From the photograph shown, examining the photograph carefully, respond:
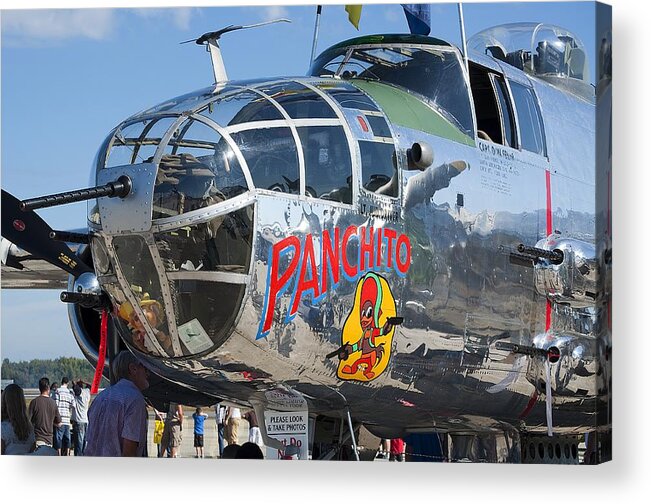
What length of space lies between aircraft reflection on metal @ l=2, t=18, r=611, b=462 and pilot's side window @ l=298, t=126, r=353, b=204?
12 millimetres

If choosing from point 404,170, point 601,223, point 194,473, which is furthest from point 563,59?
point 194,473

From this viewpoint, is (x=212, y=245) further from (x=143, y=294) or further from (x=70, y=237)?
(x=70, y=237)

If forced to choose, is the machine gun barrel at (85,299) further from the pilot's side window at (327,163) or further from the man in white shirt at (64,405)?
A: the man in white shirt at (64,405)

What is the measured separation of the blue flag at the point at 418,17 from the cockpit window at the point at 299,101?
6.72 ft

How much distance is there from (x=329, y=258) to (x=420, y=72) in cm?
183

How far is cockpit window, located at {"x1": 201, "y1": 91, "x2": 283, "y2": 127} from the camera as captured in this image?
6.70 meters

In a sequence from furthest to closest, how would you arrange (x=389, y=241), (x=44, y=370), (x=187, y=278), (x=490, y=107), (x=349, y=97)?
(x=44, y=370) → (x=490, y=107) → (x=349, y=97) → (x=389, y=241) → (x=187, y=278)

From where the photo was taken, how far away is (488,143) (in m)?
7.90

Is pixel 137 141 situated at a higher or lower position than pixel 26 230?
higher

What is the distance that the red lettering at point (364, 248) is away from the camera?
6965mm

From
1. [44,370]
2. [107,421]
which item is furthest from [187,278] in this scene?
[44,370]

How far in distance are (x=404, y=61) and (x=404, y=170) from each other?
1287 mm

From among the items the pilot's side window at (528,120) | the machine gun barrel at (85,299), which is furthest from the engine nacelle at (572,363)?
the machine gun barrel at (85,299)

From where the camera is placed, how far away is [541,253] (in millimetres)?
7949
